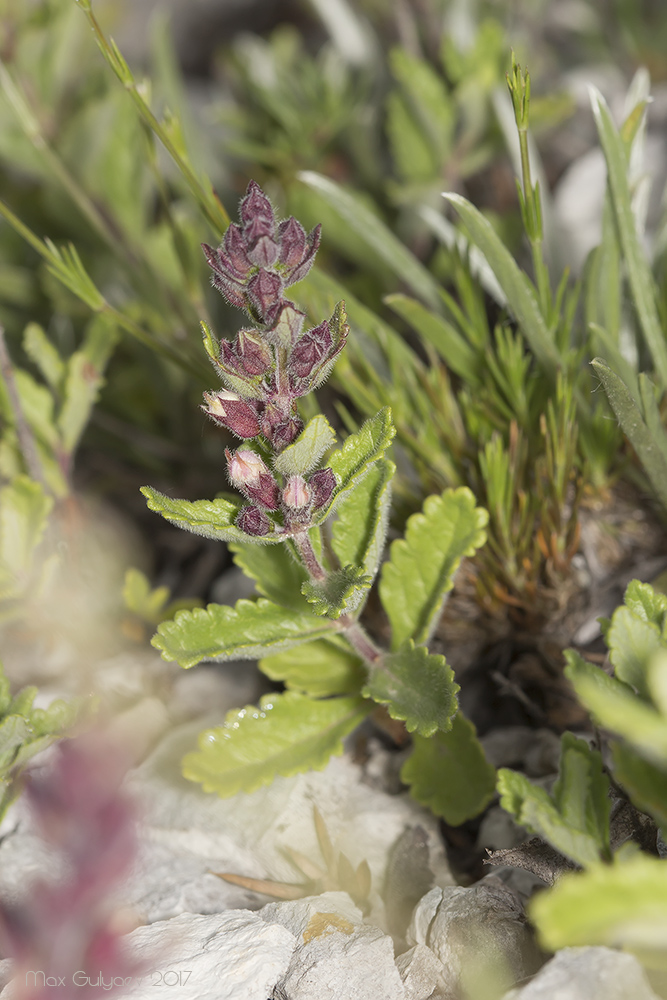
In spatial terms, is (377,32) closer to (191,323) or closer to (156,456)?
(191,323)

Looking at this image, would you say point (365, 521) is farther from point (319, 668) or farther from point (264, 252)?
point (264, 252)

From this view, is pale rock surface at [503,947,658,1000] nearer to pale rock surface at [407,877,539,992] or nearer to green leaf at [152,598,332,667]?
pale rock surface at [407,877,539,992]

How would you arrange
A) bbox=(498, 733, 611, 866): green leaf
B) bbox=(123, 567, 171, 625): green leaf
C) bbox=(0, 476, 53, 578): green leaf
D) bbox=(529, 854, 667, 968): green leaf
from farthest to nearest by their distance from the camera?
bbox=(123, 567, 171, 625): green leaf
bbox=(0, 476, 53, 578): green leaf
bbox=(498, 733, 611, 866): green leaf
bbox=(529, 854, 667, 968): green leaf

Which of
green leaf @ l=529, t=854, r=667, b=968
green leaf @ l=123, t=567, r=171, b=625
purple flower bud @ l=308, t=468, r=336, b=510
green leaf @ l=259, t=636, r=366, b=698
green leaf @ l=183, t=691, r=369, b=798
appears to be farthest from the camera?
green leaf @ l=123, t=567, r=171, b=625

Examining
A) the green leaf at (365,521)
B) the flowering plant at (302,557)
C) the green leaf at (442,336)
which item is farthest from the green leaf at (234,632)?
the green leaf at (442,336)

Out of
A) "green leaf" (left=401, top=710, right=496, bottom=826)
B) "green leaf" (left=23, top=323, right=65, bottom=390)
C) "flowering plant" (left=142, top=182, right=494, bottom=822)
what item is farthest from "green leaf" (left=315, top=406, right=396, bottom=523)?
"green leaf" (left=23, top=323, right=65, bottom=390)

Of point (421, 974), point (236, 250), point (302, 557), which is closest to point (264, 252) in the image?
point (236, 250)

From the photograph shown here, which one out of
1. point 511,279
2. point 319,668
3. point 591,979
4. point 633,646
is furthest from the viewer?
point 319,668
